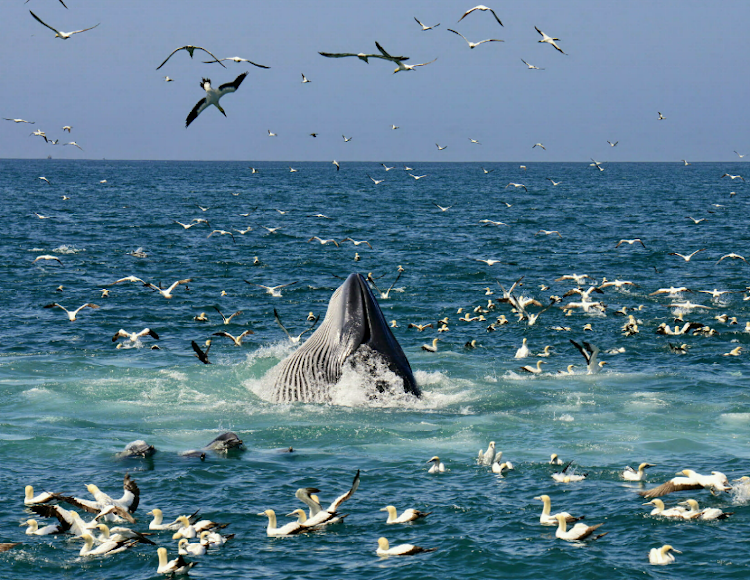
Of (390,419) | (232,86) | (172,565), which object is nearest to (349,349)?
(390,419)

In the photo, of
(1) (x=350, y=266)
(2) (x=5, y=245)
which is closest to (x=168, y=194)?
(2) (x=5, y=245)

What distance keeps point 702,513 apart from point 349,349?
6807mm

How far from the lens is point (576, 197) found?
104 m

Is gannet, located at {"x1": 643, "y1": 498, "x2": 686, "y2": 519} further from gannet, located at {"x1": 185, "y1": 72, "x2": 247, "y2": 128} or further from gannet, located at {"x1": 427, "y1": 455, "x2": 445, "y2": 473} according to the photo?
gannet, located at {"x1": 185, "y1": 72, "x2": 247, "y2": 128}

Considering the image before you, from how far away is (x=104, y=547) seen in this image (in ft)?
33.3

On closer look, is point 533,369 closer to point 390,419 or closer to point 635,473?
point 390,419

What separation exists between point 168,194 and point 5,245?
60.5 meters

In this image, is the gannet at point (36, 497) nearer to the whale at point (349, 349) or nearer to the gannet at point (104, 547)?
the gannet at point (104, 547)

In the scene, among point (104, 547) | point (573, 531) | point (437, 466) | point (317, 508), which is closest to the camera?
point (104, 547)

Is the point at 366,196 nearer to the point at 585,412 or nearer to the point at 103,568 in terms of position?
the point at 585,412

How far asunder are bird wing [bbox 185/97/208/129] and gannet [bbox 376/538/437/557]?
20.2 ft

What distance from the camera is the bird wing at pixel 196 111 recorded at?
13.3 m

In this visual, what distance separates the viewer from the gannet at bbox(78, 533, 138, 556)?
33.4ft

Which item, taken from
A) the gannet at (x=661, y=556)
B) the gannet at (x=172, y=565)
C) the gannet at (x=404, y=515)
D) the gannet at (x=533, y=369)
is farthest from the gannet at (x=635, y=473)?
the gannet at (x=533, y=369)
